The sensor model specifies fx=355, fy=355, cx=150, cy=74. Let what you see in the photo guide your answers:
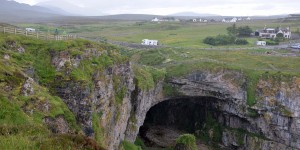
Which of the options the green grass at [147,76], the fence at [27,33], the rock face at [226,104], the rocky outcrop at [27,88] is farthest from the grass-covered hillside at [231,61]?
the rocky outcrop at [27,88]

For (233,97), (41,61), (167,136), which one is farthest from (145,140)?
(41,61)

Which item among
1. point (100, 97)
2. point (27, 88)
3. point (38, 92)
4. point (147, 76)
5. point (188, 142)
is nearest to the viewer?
point (27, 88)

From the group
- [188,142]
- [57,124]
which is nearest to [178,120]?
[188,142]

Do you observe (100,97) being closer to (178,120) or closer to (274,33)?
(178,120)

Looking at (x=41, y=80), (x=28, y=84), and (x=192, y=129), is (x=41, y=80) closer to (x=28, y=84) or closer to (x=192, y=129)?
(x=28, y=84)

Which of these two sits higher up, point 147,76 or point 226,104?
point 147,76

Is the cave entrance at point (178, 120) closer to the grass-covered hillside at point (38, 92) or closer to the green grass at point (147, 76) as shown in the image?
the green grass at point (147, 76)

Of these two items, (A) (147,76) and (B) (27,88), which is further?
(A) (147,76)
